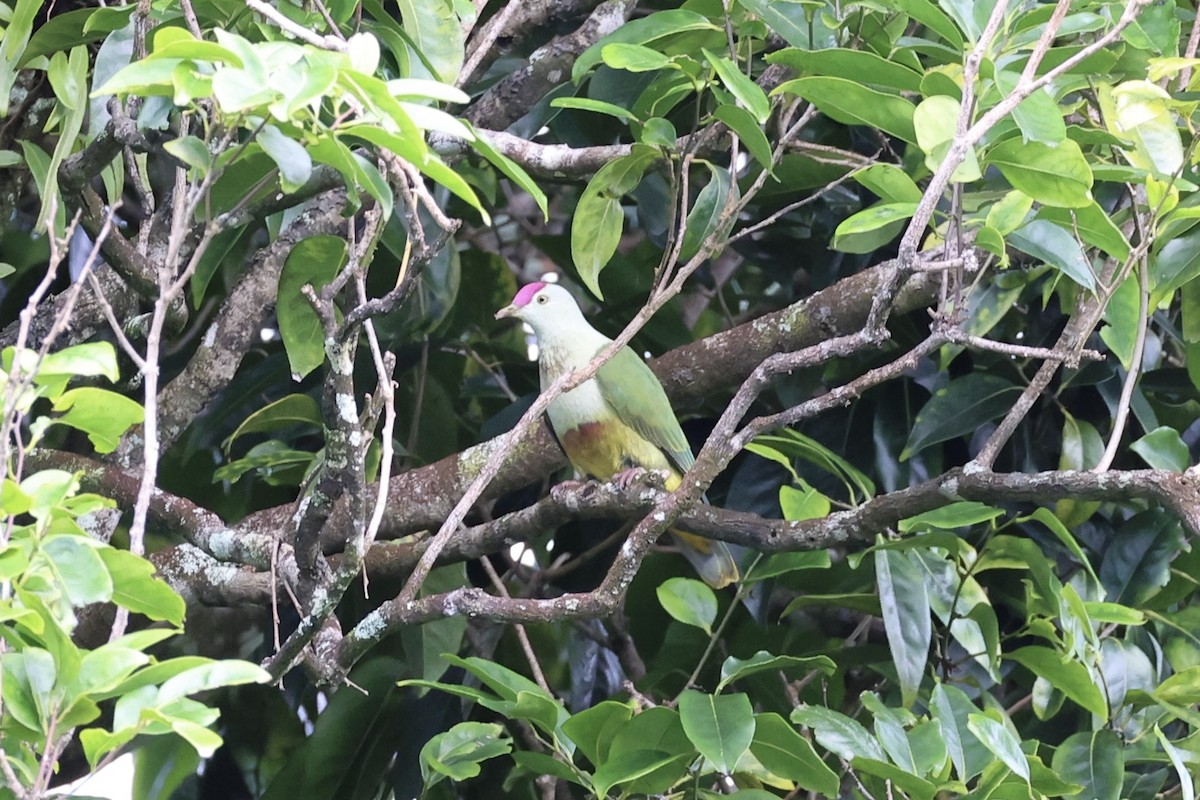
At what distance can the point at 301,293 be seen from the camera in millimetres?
1870

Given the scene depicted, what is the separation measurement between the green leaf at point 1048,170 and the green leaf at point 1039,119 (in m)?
0.03

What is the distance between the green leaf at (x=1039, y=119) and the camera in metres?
1.58

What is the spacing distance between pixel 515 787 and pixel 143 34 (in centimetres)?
191

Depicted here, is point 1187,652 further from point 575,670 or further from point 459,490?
Answer: point 459,490

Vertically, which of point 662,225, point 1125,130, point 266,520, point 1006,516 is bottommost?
point 1006,516

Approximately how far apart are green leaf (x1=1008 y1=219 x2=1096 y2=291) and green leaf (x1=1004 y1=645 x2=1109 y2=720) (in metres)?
0.67

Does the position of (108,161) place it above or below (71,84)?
below

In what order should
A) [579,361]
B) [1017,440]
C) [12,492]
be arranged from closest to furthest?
[12,492]
[1017,440]
[579,361]

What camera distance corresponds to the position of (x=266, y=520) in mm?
2662

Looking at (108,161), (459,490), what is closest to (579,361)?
(459,490)

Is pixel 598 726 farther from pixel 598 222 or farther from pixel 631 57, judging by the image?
pixel 631 57

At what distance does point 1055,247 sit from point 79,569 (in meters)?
1.41

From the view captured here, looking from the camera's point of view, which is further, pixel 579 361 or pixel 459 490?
pixel 579 361

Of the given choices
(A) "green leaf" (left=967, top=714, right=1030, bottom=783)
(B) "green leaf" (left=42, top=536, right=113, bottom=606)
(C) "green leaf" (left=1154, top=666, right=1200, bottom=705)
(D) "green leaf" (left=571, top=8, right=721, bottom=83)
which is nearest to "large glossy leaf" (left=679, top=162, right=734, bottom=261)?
(D) "green leaf" (left=571, top=8, right=721, bottom=83)
